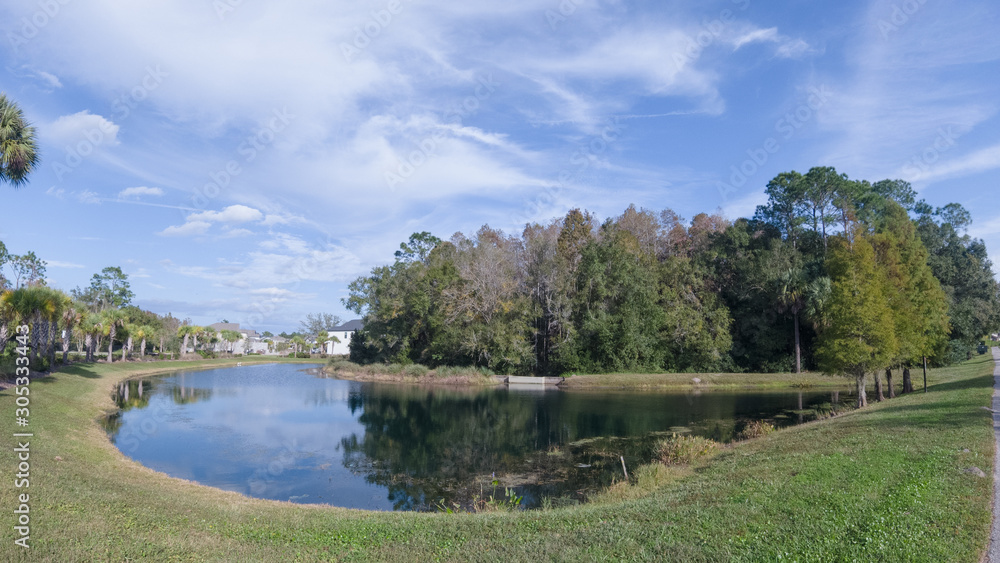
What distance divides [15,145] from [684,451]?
86.9 feet

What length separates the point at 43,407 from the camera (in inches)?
864

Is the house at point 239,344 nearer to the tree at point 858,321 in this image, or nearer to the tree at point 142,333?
the tree at point 142,333

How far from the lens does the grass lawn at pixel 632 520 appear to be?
7.42 m

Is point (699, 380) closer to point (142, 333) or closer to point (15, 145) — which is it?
point (15, 145)

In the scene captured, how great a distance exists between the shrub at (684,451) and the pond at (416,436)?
0.77m

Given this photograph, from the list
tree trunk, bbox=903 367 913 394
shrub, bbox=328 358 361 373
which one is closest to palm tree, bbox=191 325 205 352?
shrub, bbox=328 358 361 373

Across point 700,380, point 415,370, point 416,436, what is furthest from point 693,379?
point 416,436

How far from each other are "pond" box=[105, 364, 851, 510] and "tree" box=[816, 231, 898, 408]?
3885 millimetres

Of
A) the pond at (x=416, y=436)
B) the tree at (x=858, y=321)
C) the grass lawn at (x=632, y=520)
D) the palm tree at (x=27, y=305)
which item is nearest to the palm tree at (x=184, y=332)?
the pond at (x=416, y=436)

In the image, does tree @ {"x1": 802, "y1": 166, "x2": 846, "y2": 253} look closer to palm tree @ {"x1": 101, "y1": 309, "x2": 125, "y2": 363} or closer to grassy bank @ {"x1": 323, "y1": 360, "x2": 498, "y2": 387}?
grassy bank @ {"x1": 323, "y1": 360, "x2": 498, "y2": 387}

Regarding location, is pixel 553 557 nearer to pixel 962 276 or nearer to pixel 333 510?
pixel 333 510

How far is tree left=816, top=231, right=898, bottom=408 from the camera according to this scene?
24844 millimetres

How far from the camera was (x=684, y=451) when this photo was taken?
17859mm

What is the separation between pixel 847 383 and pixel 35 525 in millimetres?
52868
